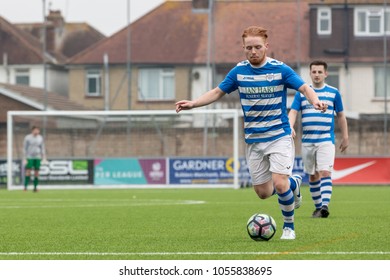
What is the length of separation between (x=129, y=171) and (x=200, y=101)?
22.0 metres

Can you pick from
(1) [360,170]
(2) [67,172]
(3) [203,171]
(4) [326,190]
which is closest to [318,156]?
(4) [326,190]

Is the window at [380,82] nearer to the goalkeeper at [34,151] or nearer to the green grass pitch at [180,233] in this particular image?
the goalkeeper at [34,151]

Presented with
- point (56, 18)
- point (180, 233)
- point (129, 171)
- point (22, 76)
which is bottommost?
point (180, 233)

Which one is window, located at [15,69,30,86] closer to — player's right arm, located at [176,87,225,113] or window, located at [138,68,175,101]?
window, located at [138,68,175,101]

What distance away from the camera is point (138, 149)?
34188mm

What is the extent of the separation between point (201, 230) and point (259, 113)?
2.15 meters

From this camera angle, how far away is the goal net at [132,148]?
32.7m

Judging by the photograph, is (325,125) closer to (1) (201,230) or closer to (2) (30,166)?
(1) (201,230)

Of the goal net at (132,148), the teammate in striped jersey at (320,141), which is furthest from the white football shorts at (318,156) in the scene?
the goal net at (132,148)

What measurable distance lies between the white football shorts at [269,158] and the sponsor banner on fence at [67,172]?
70.9 feet

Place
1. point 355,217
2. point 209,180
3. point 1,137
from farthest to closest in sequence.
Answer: point 1,137, point 209,180, point 355,217

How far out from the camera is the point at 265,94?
11.2m

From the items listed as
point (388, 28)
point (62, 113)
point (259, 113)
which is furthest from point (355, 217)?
point (388, 28)

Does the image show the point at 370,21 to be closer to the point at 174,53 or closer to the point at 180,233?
the point at 174,53
